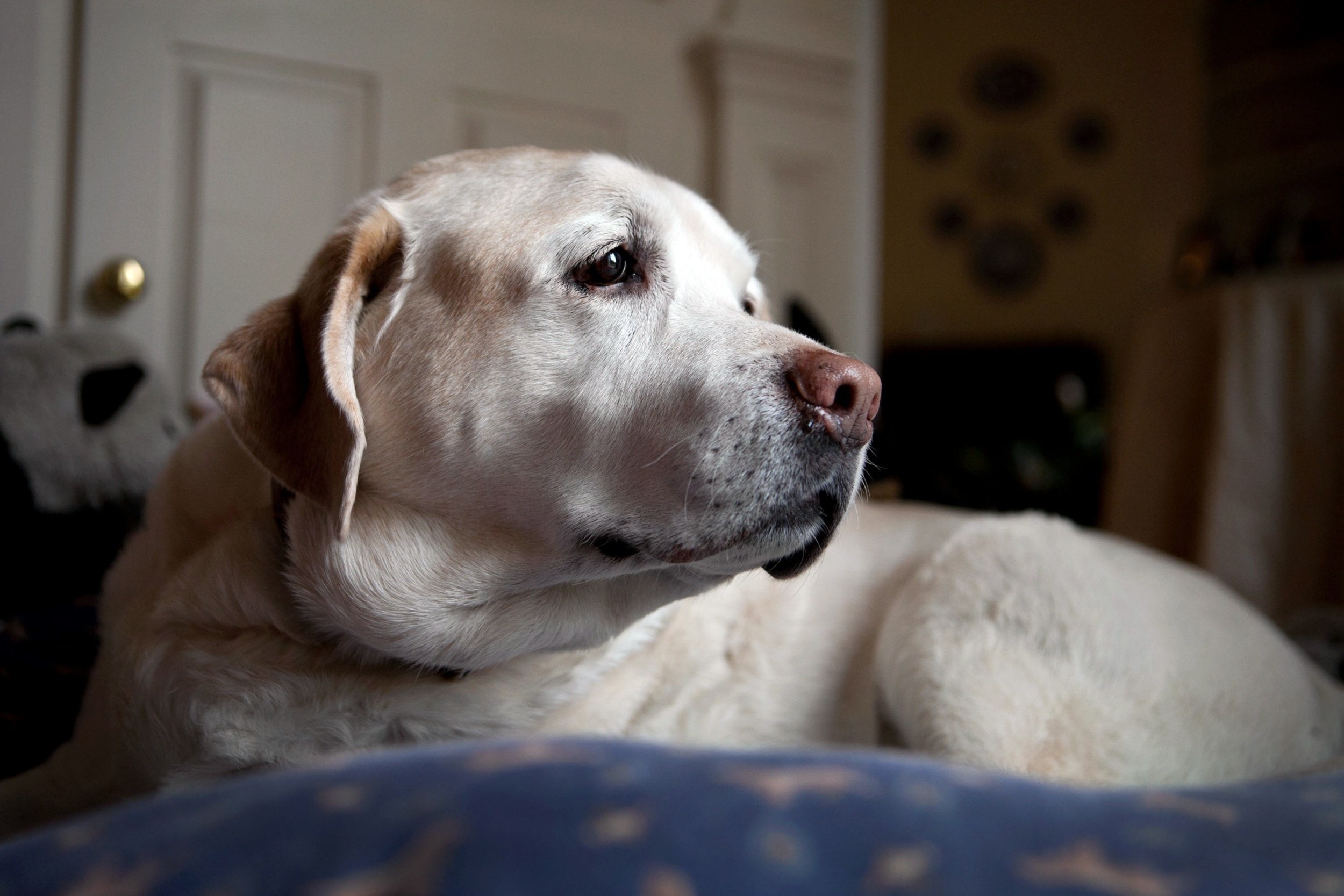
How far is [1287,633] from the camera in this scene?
1955mm

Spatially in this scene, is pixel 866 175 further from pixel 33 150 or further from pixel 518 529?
pixel 518 529

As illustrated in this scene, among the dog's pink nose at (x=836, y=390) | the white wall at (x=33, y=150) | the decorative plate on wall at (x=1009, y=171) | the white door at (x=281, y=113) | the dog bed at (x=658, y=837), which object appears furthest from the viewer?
the decorative plate on wall at (x=1009, y=171)

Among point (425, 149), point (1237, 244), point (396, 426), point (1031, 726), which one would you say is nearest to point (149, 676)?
point (396, 426)

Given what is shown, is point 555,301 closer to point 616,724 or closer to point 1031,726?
point 616,724

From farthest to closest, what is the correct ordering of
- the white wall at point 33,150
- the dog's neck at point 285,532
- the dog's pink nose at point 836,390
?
the white wall at point 33,150 < the dog's neck at point 285,532 < the dog's pink nose at point 836,390

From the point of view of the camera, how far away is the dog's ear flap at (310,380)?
3.34 ft

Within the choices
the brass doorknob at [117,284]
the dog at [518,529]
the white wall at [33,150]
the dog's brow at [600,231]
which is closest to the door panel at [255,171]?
the brass doorknob at [117,284]

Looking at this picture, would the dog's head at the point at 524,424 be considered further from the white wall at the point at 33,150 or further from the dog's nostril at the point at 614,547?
the white wall at the point at 33,150

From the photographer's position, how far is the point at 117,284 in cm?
235

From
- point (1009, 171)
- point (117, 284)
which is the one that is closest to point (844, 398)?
point (117, 284)

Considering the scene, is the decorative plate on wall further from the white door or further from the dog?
the dog

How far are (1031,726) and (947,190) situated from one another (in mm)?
7244

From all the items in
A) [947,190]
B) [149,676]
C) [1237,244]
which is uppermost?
[947,190]

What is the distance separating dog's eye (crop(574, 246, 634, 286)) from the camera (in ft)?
3.71
